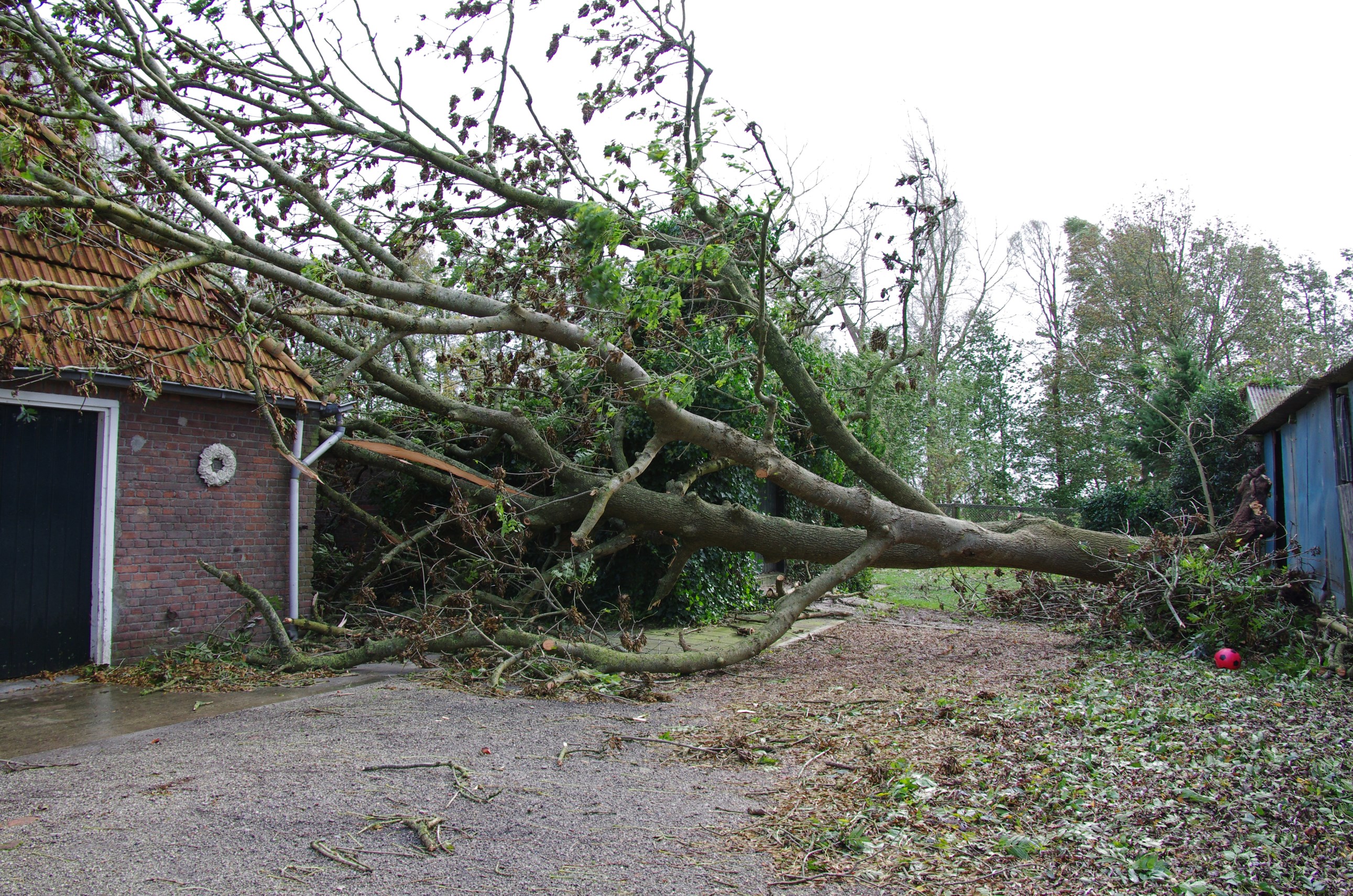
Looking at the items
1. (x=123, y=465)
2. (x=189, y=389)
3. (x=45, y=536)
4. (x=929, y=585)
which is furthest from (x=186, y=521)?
(x=929, y=585)

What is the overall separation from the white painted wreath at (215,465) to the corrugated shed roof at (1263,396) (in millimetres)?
13746

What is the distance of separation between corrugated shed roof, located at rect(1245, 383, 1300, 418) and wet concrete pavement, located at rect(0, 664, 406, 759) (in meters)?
13.6

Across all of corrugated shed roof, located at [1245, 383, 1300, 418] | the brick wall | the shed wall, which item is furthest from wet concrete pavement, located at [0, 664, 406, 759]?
corrugated shed roof, located at [1245, 383, 1300, 418]

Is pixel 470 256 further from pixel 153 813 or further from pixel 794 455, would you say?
pixel 153 813

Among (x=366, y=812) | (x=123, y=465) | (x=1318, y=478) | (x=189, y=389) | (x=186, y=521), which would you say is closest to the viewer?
(x=366, y=812)

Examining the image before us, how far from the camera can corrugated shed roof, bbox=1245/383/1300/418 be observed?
13281 millimetres

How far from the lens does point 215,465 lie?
24.4 ft

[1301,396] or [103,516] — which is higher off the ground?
[1301,396]

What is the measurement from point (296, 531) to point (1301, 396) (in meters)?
9.92

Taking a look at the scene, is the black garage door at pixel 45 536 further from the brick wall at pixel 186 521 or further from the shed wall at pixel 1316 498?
the shed wall at pixel 1316 498

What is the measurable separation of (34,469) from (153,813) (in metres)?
4.37

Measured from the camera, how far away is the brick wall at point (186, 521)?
6859mm

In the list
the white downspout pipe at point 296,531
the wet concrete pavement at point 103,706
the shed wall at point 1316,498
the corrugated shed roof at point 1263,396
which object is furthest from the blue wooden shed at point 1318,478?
the white downspout pipe at point 296,531

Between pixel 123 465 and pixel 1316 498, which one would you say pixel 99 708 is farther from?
pixel 1316 498
